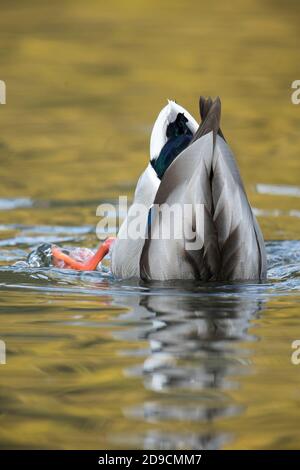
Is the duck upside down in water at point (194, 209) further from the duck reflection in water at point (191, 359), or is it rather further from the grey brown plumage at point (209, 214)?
the duck reflection in water at point (191, 359)

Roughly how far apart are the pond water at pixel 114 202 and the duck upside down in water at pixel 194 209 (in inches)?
4.6

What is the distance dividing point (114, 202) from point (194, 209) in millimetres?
2998

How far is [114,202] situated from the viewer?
8820mm

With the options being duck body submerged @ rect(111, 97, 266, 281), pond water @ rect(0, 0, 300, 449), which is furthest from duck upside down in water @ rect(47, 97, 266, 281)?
pond water @ rect(0, 0, 300, 449)

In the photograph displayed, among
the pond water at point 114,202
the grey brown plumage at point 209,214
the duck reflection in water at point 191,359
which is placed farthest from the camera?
the grey brown plumage at point 209,214

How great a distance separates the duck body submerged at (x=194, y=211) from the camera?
587 cm

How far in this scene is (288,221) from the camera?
8.30 m

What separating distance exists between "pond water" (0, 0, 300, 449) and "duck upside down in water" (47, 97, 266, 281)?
0.12 metres

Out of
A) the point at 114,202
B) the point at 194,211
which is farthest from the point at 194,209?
the point at 114,202

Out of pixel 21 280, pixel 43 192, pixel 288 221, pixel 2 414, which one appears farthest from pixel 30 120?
pixel 2 414

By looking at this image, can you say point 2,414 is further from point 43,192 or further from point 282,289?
point 43,192

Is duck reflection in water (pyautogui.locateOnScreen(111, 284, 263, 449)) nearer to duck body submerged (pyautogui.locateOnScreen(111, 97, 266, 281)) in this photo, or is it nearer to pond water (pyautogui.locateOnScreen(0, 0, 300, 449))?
pond water (pyautogui.locateOnScreen(0, 0, 300, 449))

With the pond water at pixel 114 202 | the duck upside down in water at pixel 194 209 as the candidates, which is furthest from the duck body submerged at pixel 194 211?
the pond water at pixel 114 202

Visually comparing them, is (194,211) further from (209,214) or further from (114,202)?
(114,202)
